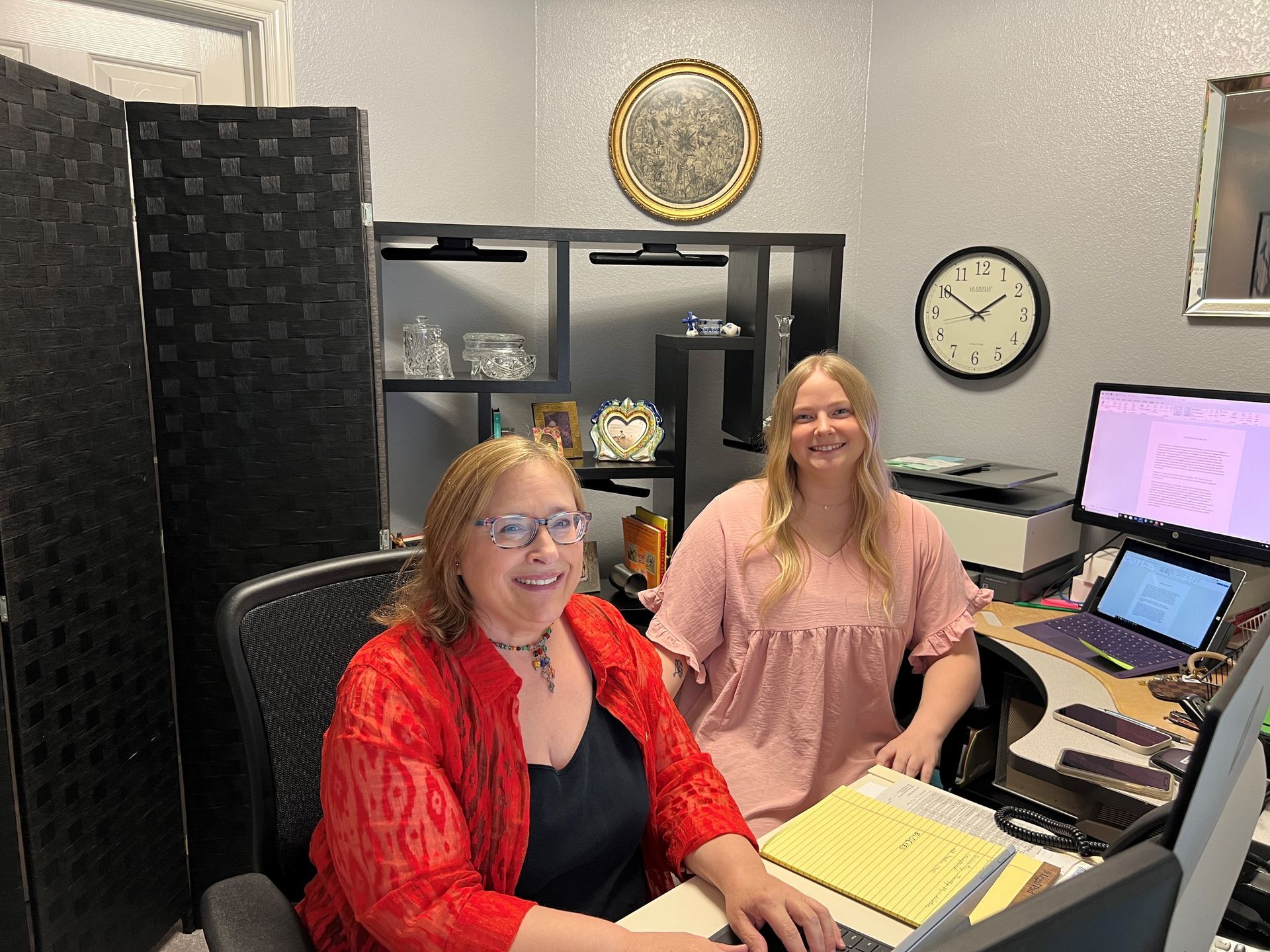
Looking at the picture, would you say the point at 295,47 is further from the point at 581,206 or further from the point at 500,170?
the point at 581,206

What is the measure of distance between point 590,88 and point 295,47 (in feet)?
2.88

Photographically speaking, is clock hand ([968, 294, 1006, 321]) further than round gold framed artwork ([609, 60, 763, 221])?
No

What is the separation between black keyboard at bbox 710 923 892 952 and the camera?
1007mm

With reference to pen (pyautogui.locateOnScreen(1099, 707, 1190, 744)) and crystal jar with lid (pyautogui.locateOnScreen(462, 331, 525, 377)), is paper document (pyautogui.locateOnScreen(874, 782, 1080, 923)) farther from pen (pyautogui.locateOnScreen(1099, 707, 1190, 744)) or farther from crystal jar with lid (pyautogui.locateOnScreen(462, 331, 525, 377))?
crystal jar with lid (pyautogui.locateOnScreen(462, 331, 525, 377))

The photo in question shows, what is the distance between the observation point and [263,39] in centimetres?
246

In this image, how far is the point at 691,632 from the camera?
186cm

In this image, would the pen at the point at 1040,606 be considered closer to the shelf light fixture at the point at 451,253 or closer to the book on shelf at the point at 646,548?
the book on shelf at the point at 646,548

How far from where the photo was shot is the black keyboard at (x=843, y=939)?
1007 millimetres

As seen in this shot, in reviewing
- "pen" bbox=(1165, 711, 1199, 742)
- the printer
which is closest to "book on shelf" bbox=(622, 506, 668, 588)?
the printer

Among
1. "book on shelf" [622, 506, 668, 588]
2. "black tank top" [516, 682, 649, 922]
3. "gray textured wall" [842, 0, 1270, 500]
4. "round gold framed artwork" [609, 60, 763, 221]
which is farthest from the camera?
"round gold framed artwork" [609, 60, 763, 221]

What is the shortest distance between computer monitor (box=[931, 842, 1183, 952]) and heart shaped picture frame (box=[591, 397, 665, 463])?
2330 mm

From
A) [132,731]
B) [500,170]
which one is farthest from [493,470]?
[500,170]

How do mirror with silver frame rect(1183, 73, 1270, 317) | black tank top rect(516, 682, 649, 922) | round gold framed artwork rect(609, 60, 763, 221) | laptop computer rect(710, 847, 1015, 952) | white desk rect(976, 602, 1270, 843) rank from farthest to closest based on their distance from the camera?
round gold framed artwork rect(609, 60, 763, 221)
mirror with silver frame rect(1183, 73, 1270, 317)
white desk rect(976, 602, 1270, 843)
black tank top rect(516, 682, 649, 922)
laptop computer rect(710, 847, 1015, 952)

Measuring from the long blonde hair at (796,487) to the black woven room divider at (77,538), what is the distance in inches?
50.8
